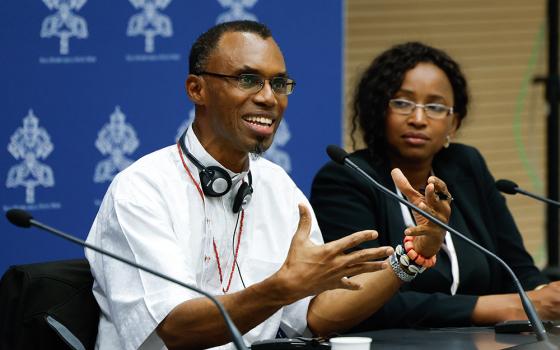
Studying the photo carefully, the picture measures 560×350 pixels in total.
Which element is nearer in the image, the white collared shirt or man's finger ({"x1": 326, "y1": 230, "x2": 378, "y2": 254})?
man's finger ({"x1": 326, "y1": 230, "x2": 378, "y2": 254})

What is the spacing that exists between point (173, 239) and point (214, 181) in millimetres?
241

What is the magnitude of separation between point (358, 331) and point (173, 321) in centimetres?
77

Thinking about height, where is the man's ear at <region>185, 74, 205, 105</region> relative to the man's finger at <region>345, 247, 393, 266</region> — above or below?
above

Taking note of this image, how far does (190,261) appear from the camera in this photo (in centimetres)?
300

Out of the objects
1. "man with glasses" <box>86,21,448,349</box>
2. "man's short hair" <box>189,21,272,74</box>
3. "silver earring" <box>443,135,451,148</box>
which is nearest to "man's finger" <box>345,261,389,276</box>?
"man with glasses" <box>86,21,448,349</box>

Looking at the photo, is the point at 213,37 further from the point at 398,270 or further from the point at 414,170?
the point at 414,170

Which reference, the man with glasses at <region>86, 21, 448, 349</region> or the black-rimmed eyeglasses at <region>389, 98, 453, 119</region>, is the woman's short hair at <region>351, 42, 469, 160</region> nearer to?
the black-rimmed eyeglasses at <region>389, 98, 453, 119</region>

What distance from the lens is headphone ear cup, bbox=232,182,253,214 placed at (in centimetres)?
311

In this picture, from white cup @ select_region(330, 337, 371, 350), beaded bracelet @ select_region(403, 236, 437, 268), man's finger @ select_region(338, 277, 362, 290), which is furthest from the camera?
beaded bracelet @ select_region(403, 236, 437, 268)

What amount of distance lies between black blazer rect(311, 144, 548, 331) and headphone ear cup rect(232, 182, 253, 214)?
0.49 meters

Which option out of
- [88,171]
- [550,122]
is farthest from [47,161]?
[550,122]

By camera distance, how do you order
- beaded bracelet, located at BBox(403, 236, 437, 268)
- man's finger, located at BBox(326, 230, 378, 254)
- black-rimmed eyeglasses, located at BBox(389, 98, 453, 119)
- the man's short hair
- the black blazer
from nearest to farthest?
man's finger, located at BBox(326, 230, 378, 254) < beaded bracelet, located at BBox(403, 236, 437, 268) < the man's short hair < the black blazer < black-rimmed eyeglasses, located at BBox(389, 98, 453, 119)

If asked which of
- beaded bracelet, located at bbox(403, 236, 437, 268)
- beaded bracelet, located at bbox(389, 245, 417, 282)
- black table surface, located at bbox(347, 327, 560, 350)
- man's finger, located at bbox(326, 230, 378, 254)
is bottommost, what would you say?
black table surface, located at bbox(347, 327, 560, 350)

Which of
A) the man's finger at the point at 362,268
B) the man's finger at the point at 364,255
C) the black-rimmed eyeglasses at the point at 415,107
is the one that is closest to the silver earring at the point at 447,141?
the black-rimmed eyeglasses at the point at 415,107
